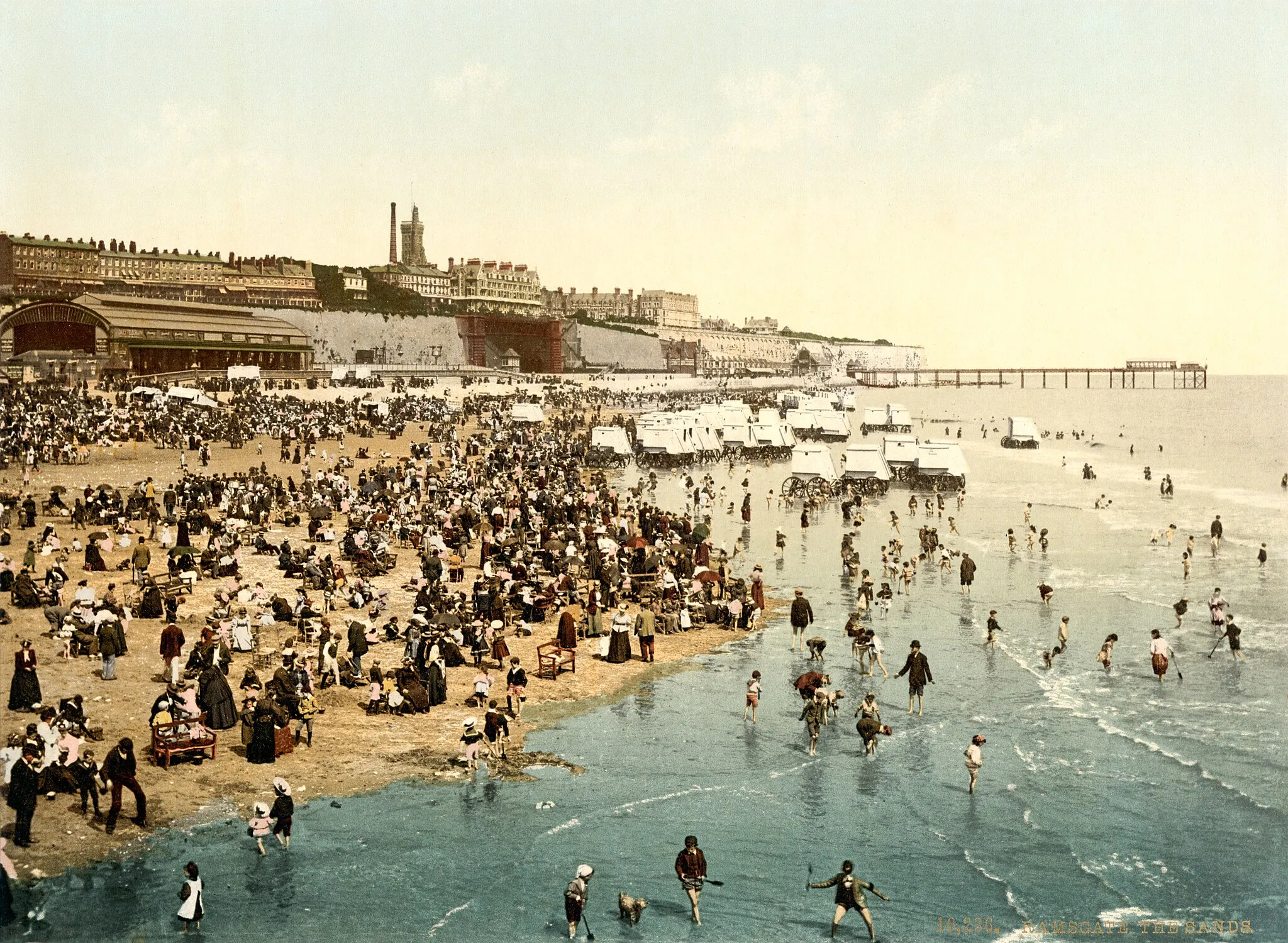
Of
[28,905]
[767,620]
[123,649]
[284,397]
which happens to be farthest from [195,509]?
[284,397]

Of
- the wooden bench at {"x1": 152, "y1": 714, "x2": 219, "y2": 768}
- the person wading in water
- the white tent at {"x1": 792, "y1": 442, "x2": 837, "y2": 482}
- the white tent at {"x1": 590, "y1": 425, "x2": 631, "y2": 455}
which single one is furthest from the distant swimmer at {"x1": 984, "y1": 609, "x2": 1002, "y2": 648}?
the white tent at {"x1": 590, "y1": 425, "x2": 631, "y2": 455}

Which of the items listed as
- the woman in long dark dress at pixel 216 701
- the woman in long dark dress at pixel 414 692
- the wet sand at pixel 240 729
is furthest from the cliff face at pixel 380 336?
the woman in long dark dress at pixel 216 701

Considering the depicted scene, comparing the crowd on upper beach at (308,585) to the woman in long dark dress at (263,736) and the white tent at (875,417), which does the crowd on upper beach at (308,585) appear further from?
the white tent at (875,417)

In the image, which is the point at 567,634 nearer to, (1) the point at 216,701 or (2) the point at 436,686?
(2) the point at 436,686

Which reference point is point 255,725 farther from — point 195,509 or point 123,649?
point 195,509

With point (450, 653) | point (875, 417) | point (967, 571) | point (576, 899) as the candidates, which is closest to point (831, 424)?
point (875, 417)
